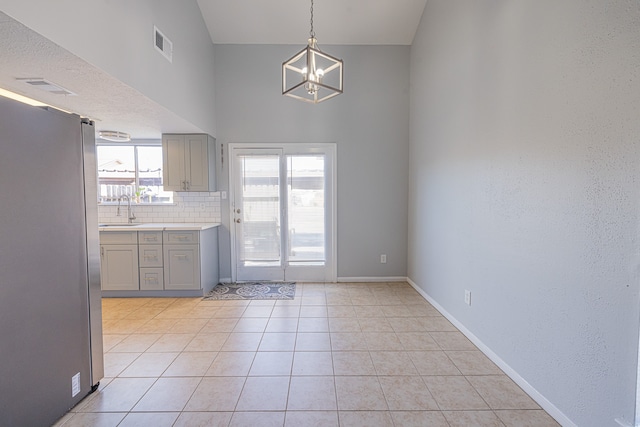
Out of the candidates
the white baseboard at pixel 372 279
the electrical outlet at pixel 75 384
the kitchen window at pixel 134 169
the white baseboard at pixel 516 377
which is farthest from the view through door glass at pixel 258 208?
the electrical outlet at pixel 75 384

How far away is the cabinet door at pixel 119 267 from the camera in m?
3.95

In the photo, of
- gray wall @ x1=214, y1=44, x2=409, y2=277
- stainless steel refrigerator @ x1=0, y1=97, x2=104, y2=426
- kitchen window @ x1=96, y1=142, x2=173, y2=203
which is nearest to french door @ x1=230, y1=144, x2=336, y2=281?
gray wall @ x1=214, y1=44, x2=409, y2=277

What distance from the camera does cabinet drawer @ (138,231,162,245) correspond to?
3.96 m

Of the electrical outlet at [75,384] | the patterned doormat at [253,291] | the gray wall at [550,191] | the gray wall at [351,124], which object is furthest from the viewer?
the gray wall at [351,124]

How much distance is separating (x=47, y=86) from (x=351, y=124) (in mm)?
3420

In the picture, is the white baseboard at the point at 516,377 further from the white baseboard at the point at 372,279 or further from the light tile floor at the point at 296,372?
the white baseboard at the point at 372,279

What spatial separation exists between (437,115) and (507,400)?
2848 mm

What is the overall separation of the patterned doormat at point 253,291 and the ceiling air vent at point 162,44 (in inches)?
113

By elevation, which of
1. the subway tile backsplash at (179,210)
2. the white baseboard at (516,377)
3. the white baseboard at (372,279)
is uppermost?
the subway tile backsplash at (179,210)

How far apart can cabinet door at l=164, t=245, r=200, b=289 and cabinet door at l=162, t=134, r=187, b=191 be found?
3.01ft

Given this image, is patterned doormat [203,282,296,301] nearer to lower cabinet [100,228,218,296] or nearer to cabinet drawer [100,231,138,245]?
lower cabinet [100,228,218,296]

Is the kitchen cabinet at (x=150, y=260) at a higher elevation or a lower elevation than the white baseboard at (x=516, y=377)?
higher

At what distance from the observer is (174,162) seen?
431 centimetres

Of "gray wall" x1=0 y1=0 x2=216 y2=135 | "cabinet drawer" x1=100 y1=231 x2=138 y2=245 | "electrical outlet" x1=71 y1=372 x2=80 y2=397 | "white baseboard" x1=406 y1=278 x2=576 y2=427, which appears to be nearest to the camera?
"gray wall" x1=0 y1=0 x2=216 y2=135
